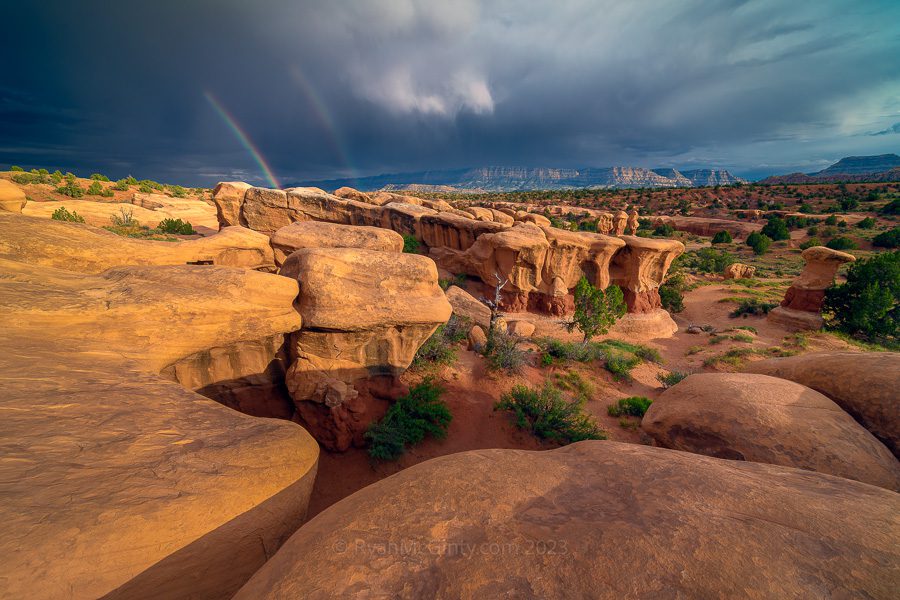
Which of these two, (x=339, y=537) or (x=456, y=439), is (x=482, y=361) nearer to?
(x=456, y=439)

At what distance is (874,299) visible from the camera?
1606 centimetres

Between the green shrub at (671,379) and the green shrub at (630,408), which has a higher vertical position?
the green shrub at (630,408)

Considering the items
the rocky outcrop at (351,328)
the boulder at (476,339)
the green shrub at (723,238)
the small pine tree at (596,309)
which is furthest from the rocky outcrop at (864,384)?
the green shrub at (723,238)

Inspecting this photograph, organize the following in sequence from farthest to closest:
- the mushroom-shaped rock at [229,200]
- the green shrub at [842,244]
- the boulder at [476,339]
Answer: the green shrub at [842,244] < the mushroom-shaped rock at [229,200] < the boulder at [476,339]

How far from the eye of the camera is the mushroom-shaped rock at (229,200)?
23.3 m

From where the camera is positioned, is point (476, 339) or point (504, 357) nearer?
point (504, 357)

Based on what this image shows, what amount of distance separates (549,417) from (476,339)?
17.2 feet

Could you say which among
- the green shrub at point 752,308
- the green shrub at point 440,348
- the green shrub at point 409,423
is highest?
the green shrub at point 440,348

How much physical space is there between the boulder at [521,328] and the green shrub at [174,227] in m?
26.0

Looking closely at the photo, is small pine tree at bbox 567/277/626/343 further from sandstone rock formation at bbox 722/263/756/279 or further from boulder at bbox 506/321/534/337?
sandstone rock formation at bbox 722/263/756/279

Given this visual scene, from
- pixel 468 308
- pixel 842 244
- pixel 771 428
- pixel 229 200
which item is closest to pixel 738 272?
pixel 842 244

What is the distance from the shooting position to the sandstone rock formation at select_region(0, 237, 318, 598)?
229 cm

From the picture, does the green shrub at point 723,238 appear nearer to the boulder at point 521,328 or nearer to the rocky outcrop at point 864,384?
the boulder at point 521,328

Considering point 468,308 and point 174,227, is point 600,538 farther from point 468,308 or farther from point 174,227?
point 174,227
